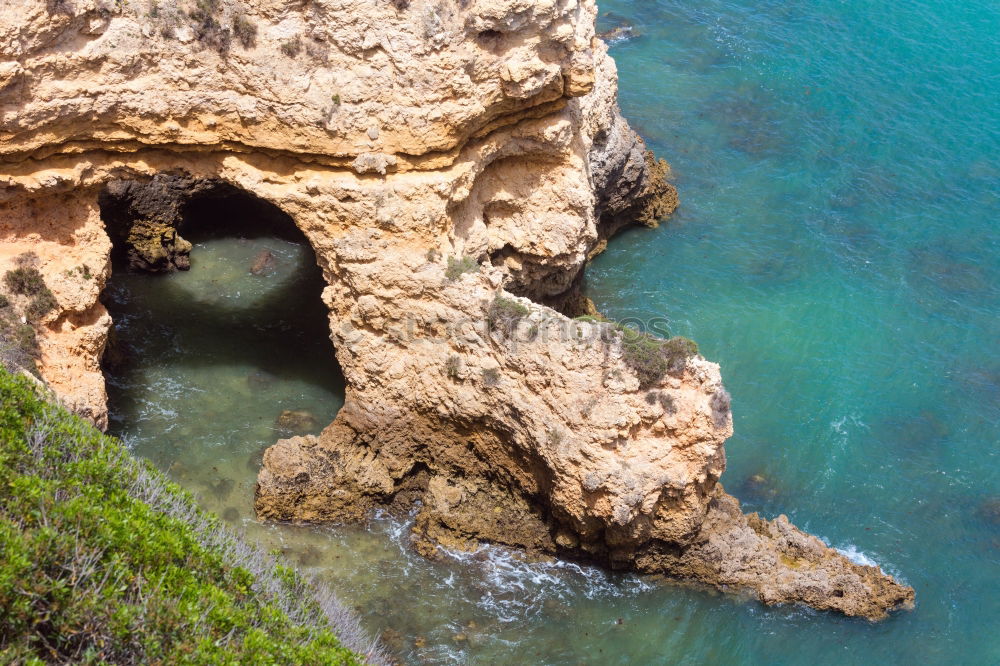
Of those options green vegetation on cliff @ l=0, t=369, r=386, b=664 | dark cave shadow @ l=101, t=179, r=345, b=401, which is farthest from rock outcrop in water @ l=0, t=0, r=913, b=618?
green vegetation on cliff @ l=0, t=369, r=386, b=664

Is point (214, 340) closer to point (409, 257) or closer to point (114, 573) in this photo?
point (409, 257)

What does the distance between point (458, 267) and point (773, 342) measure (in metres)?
10.3

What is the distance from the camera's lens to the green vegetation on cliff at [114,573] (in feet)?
37.7

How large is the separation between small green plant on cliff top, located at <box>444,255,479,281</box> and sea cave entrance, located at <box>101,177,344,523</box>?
16.7 ft

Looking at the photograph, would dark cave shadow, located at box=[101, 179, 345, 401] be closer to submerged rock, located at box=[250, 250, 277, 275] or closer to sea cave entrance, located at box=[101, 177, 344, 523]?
sea cave entrance, located at box=[101, 177, 344, 523]

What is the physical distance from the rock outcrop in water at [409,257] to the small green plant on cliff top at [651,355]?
0.18ft

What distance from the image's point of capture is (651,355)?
19.5 meters

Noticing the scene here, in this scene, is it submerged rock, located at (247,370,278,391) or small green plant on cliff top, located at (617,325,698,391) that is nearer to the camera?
small green plant on cliff top, located at (617,325,698,391)

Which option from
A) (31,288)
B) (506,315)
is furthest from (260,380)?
(506,315)

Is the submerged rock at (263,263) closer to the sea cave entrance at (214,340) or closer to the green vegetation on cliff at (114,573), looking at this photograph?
the sea cave entrance at (214,340)

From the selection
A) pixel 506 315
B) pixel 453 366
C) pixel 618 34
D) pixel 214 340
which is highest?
pixel 618 34

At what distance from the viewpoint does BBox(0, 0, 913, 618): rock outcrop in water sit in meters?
19.4

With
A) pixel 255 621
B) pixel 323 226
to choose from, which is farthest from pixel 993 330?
pixel 255 621

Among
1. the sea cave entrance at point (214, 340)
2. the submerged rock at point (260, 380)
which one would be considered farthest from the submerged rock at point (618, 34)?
the submerged rock at point (260, 380)
